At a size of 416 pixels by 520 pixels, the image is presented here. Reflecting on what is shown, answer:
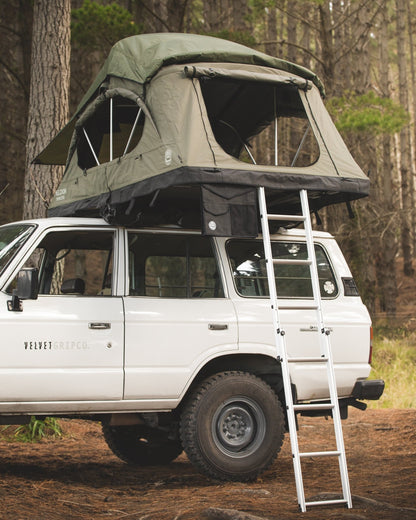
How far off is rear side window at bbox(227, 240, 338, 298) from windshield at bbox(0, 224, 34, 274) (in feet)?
6.05

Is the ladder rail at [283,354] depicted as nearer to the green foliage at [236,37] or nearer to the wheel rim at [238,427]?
the wheel rim at [238,427]

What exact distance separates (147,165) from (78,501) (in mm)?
2758

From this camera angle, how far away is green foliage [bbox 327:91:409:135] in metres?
14.3

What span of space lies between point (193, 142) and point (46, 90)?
460cm

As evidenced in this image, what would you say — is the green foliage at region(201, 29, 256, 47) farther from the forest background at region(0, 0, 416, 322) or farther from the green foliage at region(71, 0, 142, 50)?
the green foliage at region(71, 0, 142, 50)

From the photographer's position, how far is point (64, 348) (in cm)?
584

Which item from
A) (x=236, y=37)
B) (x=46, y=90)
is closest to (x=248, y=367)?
(x=46, y=90)

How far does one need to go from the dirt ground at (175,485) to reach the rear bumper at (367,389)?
717mm

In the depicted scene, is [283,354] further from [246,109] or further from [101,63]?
[101,63]

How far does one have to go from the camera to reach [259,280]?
22.2 feet

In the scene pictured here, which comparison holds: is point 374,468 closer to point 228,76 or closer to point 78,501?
point 78,501

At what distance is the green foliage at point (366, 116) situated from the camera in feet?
46.9


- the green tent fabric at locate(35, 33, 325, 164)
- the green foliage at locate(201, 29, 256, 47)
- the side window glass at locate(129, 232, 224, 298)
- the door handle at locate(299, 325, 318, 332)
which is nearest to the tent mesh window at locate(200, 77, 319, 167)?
the green tent fabric at locate(35, 33, 325, 164)

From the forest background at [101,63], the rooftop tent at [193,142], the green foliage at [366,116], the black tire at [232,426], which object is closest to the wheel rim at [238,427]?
the black tire at [232,426]
